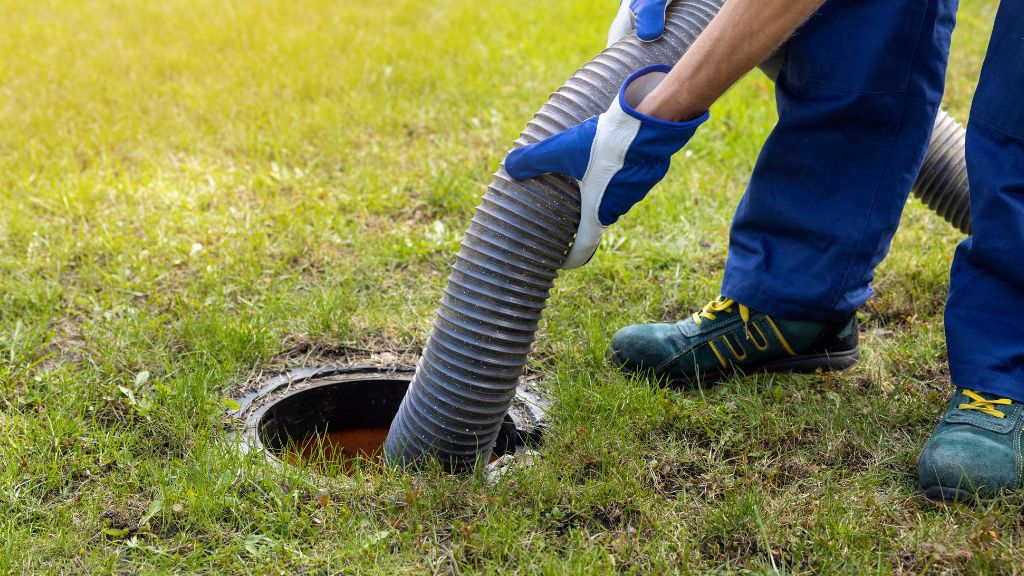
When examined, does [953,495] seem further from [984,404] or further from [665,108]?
[665,108]

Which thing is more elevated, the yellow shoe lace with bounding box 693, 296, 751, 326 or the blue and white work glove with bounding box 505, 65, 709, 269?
the blue and white work glove with bounding box 505, 65, 709, 269

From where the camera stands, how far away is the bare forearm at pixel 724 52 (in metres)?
1.79

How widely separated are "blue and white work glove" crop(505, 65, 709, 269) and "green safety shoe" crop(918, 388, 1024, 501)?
863 mm

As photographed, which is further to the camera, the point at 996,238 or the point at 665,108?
the point at 996,238

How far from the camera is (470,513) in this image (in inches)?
79.3

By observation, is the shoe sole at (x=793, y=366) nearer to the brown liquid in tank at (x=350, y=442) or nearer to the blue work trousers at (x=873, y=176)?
the blue work trousers at (x=873, y=176)

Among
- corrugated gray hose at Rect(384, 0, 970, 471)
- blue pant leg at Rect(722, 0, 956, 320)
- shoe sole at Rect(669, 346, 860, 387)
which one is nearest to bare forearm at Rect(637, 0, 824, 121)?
corrugated gray hose at Rect(384, 0, 970, 471)

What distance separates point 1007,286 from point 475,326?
119 centimetres

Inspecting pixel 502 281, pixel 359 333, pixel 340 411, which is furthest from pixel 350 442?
pixel 502 281

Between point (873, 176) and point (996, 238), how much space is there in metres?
0.37

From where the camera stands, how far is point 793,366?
2586 mm

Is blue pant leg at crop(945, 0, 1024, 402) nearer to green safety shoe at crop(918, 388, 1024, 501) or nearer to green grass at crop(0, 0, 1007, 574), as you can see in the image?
green safety shoe at crop(918, 388, 1024, 501)

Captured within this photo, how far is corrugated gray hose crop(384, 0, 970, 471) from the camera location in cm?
202

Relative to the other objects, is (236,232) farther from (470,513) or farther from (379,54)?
(379,54)
